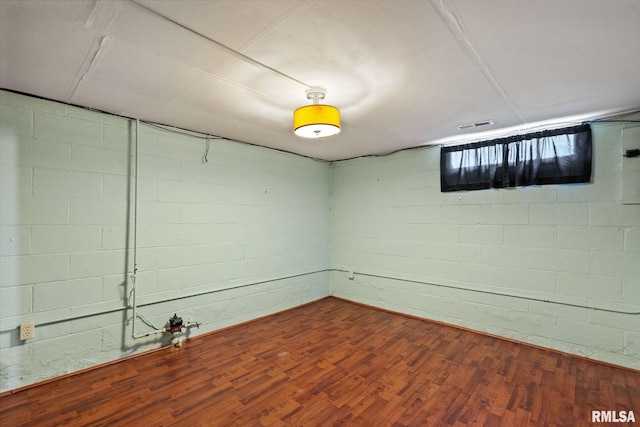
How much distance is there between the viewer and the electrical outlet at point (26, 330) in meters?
2.21

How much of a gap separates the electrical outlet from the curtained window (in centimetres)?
426

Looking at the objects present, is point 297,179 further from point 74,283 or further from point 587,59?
point 587,59

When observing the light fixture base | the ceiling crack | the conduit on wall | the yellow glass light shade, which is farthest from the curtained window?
the conduit on wall

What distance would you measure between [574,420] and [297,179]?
12.2 feet

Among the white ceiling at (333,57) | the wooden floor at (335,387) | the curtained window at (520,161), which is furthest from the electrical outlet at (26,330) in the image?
the curtained window at (520,161)

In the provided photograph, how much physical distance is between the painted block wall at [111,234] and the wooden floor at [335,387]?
35 centimetres

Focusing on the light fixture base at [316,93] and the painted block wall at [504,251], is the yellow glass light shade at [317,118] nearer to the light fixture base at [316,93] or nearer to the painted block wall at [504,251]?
the light fixture base at [316,93]

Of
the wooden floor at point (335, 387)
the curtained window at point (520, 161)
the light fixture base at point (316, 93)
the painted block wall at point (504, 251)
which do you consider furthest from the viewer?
the curtained window at point (520, 161)

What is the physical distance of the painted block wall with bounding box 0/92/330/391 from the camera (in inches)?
87.9

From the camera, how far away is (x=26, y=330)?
2229 mm

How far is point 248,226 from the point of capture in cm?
375

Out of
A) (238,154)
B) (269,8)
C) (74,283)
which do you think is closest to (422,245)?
(238,154)

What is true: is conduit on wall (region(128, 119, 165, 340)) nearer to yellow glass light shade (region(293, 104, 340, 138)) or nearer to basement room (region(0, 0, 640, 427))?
basement room (region(0, 0, 640, 427))

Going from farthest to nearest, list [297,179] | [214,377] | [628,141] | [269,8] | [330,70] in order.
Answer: [297,179] < [628,141] < [214,377] < [330,70] < [269,8]
